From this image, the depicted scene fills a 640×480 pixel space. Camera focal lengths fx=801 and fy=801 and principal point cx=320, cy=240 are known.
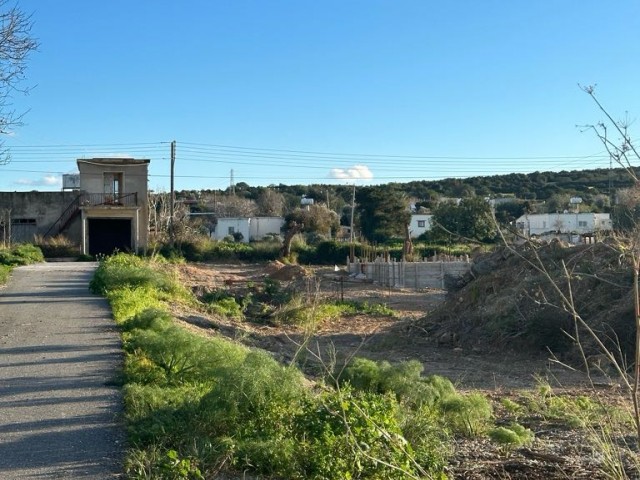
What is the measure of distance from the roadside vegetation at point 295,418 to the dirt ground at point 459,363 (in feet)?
0.63

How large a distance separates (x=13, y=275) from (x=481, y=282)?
53.0 ft

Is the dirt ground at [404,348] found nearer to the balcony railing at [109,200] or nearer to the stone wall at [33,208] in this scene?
the balcony railing at [109,200]

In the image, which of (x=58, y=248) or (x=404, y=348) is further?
(x=58, y=248)

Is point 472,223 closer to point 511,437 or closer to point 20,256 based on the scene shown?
point 511,437

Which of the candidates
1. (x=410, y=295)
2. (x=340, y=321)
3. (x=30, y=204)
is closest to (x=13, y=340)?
(x=340, y=321)

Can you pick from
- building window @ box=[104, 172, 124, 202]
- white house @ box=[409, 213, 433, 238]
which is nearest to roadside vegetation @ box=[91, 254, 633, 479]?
building window @ box=[104, 172, 124, 202]

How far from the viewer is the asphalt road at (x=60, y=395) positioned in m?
6.20

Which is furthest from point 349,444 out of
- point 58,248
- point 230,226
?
point 230,226

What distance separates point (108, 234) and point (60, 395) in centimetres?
4144

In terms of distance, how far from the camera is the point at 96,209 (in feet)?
151

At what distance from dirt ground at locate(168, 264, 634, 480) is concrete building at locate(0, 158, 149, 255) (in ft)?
56.1

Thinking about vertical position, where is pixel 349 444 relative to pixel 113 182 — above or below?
below

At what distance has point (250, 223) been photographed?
7681cm

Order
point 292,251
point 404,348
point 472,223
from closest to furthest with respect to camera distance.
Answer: point 404,348
point 472,223
point 292,251
